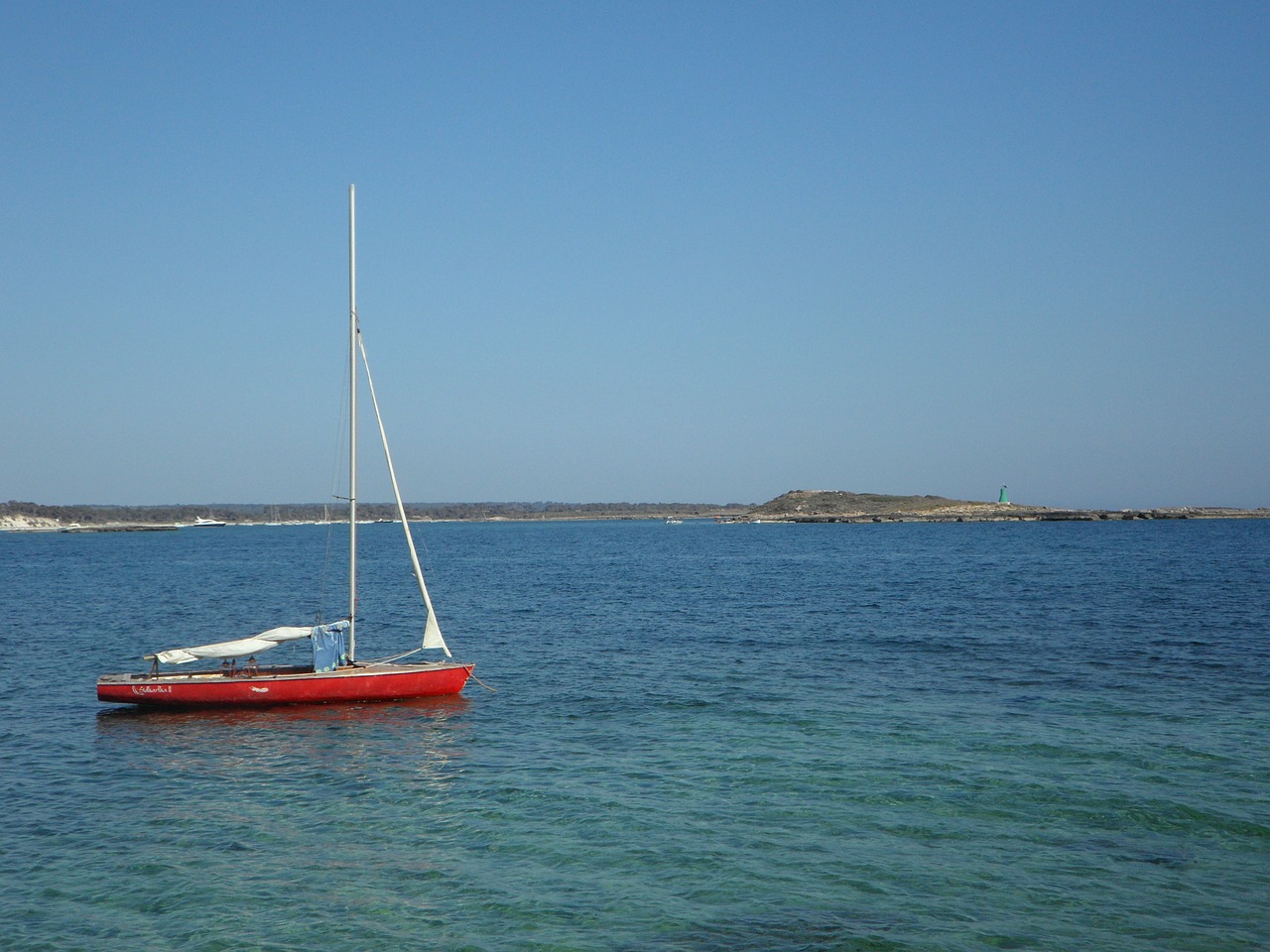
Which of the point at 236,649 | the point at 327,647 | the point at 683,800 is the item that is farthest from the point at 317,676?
the point at 683,800

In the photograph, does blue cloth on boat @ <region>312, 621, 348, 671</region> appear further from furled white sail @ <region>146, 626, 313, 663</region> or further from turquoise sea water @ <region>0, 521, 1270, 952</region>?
turquoise sea water @ <region>0, 521, 1270, 952</region>

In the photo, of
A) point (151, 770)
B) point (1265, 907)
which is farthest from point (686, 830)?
point (151, 770)

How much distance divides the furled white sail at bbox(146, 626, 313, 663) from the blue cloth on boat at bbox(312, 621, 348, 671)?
0.73 m

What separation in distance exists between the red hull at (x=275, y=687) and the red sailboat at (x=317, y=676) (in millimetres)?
26

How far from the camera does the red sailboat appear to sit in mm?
28656

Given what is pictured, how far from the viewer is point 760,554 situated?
376 ft

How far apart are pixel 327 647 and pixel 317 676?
41.5 inches

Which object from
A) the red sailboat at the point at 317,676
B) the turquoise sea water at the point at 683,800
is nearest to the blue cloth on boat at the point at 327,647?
the red sailboat at the point at 317,676

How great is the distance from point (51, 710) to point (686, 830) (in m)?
21.8

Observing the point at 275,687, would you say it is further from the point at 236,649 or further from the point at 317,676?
the point at 236,649

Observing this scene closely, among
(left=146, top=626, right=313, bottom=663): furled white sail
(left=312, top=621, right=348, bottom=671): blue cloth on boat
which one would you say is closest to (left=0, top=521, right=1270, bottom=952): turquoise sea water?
(left=312, top=621, right=348, bottom=671): blue cloth on boat

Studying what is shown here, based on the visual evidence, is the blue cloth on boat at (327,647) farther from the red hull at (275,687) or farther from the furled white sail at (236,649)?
the furled white sail at (236,649)

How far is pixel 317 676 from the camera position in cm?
2900

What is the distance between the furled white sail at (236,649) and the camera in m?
29.3
